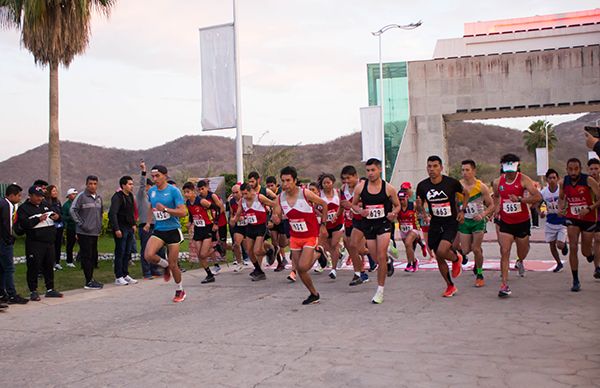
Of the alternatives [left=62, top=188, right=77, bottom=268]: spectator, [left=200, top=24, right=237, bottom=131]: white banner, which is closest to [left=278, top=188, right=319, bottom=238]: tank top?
[left=62, top=188, right=77, bottom=268]: spectator

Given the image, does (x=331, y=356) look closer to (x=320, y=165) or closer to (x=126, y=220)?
(x=126, y=220)

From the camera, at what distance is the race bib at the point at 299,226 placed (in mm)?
10078

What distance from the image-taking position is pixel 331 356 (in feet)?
20.9

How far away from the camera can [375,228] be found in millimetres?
10195

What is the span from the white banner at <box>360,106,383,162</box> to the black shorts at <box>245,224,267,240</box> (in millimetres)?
19214

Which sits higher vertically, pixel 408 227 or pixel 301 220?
pixel 301 220

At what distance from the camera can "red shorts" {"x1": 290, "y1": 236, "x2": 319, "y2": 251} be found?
395 inches

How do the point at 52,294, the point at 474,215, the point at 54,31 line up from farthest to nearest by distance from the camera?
the point at 54,31
the point at 52,294
the point at 474,215

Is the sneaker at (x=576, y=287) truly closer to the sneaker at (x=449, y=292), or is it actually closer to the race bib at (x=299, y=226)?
the sneaker at (x=449, y=292)

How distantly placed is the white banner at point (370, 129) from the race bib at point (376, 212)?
71.9ft

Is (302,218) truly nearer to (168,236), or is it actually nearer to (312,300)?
(312,300)

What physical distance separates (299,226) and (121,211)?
16.2 ft

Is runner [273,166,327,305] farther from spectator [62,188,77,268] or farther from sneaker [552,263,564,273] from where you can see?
spectator [62,188,77,268]

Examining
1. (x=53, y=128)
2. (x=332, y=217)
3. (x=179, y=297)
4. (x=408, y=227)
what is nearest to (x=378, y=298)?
(x=179, y=297)
